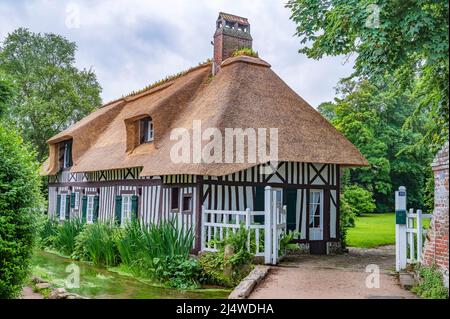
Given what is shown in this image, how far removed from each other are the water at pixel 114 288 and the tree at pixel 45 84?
18.7m

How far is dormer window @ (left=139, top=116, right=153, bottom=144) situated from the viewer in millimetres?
16503

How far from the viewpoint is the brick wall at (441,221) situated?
23.9ft

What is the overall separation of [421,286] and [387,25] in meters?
4.75

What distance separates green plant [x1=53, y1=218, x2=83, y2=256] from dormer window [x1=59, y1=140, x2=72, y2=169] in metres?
5.26

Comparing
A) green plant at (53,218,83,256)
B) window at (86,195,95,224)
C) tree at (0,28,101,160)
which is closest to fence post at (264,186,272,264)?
green plant at (53,218,83,256)

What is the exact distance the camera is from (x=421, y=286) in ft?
25.7

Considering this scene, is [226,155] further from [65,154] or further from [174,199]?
[65,154]

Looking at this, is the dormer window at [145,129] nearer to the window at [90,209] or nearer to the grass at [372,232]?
the window at [90,209]

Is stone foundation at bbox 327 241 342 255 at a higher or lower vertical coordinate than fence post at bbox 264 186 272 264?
lower

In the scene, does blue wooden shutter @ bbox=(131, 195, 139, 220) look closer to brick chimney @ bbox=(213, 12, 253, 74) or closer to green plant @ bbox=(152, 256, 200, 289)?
green plant @ bbox=(152, 256, 200, 289)

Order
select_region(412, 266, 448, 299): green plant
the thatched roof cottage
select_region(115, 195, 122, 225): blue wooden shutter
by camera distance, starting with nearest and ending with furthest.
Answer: select_region(412, 266, 448, 299): green plant
the thatched roof cottage
select_region(115, 195, 122, 225): blue wooden shutter

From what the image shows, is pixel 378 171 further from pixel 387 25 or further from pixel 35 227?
pixel 35 227

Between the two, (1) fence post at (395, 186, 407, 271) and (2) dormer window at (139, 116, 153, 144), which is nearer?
(1) fence post at (395, 186, 407, 271)
